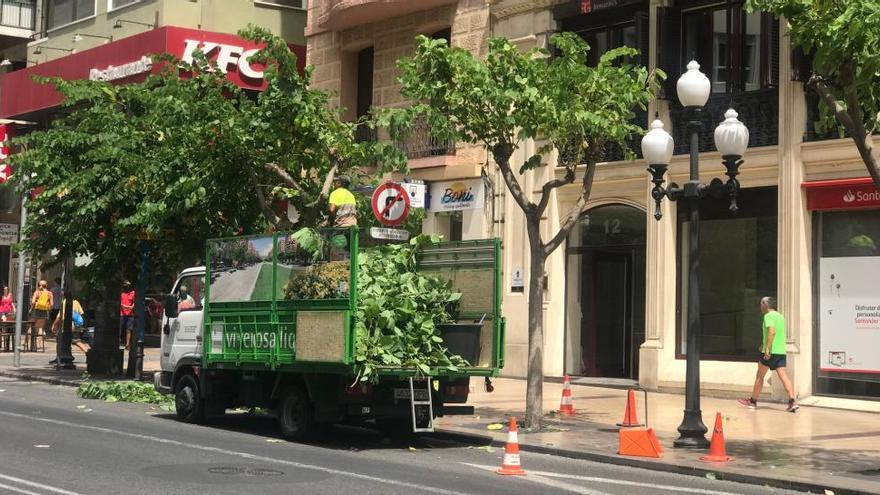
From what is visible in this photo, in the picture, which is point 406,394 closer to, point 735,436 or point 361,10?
point 735,436

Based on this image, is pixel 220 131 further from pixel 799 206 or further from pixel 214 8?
pixel 214 8

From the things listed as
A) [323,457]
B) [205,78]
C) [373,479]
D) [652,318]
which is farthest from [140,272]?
[373,479]

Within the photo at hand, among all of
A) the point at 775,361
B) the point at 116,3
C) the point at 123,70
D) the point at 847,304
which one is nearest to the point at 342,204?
the point at 775,361

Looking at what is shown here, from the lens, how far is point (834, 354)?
66.6 ft

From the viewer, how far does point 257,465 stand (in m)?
12.5

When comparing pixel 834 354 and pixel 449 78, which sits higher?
pixel 449 78

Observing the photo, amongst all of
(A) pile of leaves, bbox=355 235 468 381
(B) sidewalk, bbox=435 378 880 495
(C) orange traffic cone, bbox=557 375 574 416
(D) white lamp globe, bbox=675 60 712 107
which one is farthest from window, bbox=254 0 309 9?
(D) white lamp globe, bbox=675 60 712 107

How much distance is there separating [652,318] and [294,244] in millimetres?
9702

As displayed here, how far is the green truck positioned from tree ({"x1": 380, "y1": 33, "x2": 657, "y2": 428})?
1.68 metres

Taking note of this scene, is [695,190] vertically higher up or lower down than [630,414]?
higher up

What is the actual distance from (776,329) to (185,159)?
10.6 m

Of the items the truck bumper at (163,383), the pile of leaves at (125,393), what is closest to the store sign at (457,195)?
the pile of leaves at (125,393)

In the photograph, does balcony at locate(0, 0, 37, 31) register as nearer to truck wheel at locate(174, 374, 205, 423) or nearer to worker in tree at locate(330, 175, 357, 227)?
worker in tree at locate(330, 175, 357, 227)

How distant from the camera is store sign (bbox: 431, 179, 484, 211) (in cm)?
2652
